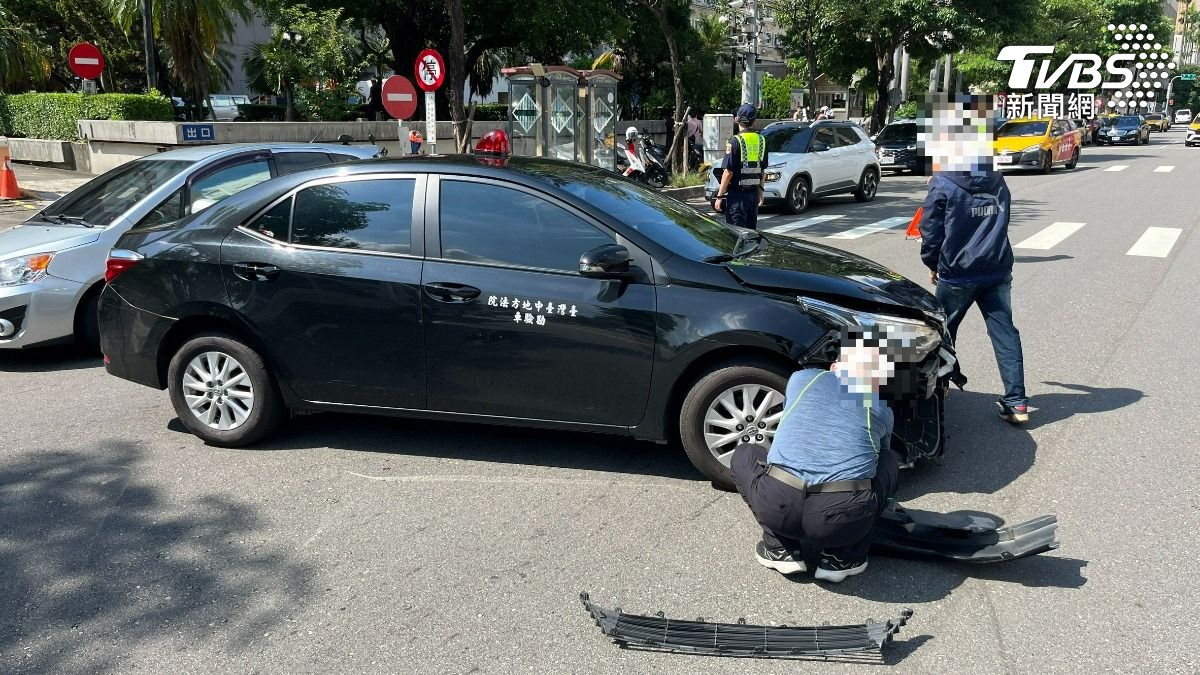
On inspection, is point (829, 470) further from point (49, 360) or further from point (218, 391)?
point (49, 360)

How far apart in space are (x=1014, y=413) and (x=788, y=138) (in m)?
13.4

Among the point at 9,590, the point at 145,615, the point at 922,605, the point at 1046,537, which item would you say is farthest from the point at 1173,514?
the point at 9,590

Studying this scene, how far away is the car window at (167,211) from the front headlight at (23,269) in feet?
2.36

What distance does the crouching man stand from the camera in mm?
3668

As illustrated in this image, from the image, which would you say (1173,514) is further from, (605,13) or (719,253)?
(605,13)

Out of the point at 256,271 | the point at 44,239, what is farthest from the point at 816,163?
the point at 256,271

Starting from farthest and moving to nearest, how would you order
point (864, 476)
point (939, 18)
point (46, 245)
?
point (939, 18) → point (46, 245) → point (864, 476)

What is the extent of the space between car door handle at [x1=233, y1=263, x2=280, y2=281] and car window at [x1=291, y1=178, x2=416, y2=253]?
205 millimetres

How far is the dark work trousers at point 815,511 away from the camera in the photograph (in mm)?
3654

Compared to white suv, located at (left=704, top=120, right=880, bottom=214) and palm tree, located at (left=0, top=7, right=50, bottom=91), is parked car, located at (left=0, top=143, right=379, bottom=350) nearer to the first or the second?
white suv, located at (left=704, top=120, right=880, bottom=214)

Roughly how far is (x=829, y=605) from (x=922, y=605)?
1.17ft

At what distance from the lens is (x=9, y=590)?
390cm

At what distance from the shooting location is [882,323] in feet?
15.4

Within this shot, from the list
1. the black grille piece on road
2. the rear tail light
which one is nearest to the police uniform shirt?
the rear tail light
